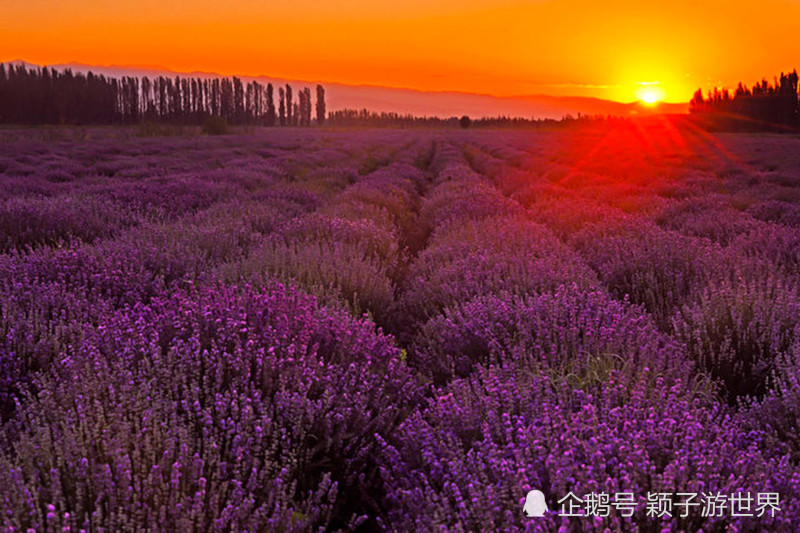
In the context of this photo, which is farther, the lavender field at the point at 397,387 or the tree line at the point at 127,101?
the tree line at the point at 127,101

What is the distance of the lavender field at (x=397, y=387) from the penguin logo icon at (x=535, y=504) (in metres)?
0.04

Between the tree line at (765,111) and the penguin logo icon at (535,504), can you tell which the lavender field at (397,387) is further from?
the tree line at (765,111)

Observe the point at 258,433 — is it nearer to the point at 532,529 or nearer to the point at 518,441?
the point at 518,441

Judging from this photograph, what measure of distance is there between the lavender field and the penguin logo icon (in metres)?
0.04

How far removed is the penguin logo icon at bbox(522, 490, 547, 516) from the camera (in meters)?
1.66

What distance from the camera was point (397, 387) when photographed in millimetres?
2889

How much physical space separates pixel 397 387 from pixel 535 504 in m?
1.27

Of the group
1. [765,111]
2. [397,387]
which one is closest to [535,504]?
[397,387]

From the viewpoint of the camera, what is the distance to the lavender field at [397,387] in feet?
5.69

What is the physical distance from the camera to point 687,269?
482 centimetres

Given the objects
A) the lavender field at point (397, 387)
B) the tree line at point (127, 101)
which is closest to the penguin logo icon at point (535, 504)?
the lavender field at point (397, 387)

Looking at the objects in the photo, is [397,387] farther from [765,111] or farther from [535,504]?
[765,111]

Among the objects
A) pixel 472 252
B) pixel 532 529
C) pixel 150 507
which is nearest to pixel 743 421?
pixel 532 529

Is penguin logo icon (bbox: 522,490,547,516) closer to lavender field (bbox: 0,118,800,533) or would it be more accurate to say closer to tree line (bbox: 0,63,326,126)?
lavender field (bbox: 0,118,800,533)
